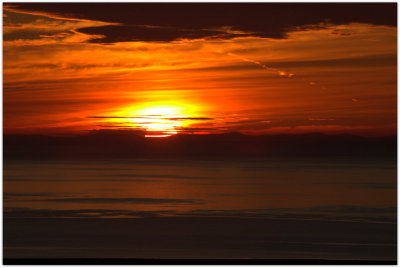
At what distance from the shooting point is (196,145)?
423cm

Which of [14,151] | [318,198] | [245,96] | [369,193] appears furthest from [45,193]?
[369,193]

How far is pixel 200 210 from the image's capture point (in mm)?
4148

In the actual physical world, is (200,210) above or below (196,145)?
below

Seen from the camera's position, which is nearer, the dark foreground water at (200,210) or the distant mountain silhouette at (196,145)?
the dark foreground water at (200,210)

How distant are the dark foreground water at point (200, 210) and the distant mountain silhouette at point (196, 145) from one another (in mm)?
65

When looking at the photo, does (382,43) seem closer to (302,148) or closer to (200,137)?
(302,148)

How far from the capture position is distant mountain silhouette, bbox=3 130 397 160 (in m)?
4.18

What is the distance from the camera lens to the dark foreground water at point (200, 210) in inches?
160

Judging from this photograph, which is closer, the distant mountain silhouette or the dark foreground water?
the dark foreground water

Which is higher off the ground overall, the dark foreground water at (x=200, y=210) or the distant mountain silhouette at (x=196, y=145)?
the distant mountain silhouette at (x=196, y=145)

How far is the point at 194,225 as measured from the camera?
4.13m

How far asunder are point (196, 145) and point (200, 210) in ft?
1.28

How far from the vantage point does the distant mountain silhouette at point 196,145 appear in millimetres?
4180

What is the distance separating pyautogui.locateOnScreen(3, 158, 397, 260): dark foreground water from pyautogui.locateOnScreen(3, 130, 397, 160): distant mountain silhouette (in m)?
0.06
